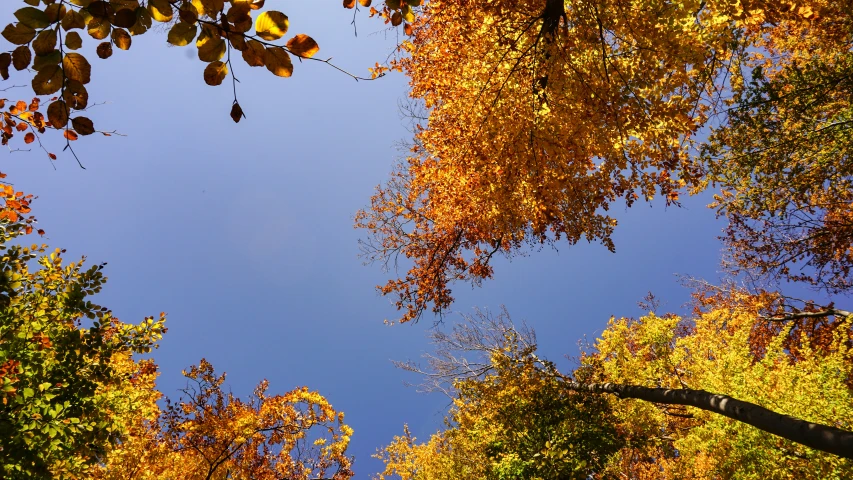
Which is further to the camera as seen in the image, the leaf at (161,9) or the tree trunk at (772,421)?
the tree trunk at (772,421)

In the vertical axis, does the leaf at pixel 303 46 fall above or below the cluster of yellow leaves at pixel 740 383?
below

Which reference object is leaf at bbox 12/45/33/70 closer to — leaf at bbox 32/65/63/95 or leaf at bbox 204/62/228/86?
leaf at bbox 32/65/63/95

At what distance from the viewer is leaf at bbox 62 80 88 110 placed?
51.5 inches

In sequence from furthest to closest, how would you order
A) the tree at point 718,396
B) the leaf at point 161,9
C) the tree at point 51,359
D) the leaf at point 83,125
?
the tree at point 718,396 → the tree at point 51,359 → the leaf at point 83,125 → the leaf at point 161,9

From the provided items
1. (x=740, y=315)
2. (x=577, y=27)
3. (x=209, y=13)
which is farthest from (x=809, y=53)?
(x=209, y=13)

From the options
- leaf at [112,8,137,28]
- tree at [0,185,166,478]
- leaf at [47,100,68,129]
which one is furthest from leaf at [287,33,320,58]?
tree at [0,185,166,478]

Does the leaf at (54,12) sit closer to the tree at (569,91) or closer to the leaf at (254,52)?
the leaf at (254,52)

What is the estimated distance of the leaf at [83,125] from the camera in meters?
1.54

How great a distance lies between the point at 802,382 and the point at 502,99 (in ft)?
28.4

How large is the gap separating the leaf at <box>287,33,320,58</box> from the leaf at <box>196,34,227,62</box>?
0.69 feet

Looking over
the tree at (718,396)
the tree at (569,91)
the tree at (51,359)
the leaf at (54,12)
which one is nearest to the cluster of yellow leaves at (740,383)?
the tree at (718,396)

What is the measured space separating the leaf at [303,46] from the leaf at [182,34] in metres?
0.31

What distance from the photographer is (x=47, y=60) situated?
3.85ft

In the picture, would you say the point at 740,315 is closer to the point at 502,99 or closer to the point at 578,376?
the point at 578,376
